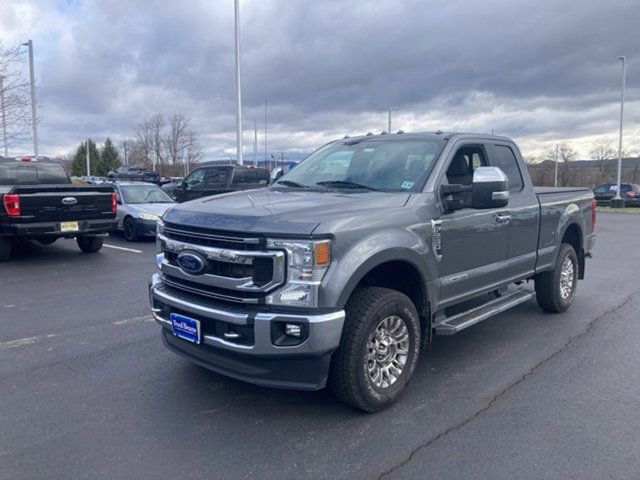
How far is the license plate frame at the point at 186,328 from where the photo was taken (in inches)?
147

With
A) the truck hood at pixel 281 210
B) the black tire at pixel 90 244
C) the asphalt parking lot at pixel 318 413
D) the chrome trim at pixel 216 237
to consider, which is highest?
the truck hood at pixel 281 210

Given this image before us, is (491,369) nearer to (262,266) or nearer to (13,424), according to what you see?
(262,266)

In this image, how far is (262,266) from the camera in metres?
3.44

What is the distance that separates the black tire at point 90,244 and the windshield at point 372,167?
23.3ft

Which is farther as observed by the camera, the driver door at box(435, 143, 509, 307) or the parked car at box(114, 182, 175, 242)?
the parked car at box(114, 182, 175, 242)

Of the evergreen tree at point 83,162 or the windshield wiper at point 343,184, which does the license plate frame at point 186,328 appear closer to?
the windshield wiper at point 343,184

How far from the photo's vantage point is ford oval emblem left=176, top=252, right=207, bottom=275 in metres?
3.71

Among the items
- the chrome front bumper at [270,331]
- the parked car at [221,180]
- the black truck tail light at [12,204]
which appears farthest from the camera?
the parked car at [221,180]

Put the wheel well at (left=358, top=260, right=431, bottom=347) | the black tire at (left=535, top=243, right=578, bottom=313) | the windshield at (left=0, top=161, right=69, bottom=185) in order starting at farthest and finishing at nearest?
the windshield at (left=0, top=161, right=69, bottom=185)
the black tire at (left=535, top=243, right=578, bottom=313)
the wheel well at (left=358, top=260, right=431, bottom=347)

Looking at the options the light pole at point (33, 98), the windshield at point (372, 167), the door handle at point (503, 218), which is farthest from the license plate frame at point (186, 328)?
the light pole at point (33, 98)

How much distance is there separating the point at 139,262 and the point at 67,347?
16.8 feet

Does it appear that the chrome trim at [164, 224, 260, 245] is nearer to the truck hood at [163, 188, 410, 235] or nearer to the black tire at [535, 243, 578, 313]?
the truck hood at [163, 188, 410, 235]

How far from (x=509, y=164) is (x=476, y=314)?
6.07 feet

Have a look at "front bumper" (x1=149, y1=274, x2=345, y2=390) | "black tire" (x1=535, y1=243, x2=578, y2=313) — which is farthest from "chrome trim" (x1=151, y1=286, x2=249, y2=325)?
"black tire" (x1=535, y1=243, x2=578, y2=313)
